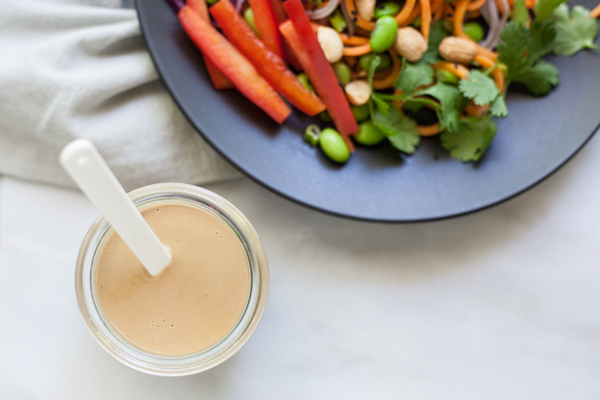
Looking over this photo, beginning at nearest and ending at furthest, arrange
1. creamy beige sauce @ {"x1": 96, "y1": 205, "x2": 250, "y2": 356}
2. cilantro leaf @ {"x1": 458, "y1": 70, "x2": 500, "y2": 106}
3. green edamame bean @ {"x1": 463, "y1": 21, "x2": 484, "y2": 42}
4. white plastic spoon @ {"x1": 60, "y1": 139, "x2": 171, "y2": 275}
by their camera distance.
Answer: white plastic spoon @ {"x1": 60, "y1": 139, "x2": 171, "y2": 275}
creamy beige sauce @ {"x1": 96, "y1": 205, "x2": 250, "y2": 356}
cilantro leaf @ {"x1": 458, "y1": 70, "x2": 500, "y2": 106}
green edamame bean @ {"x1": 463, "y1": 21, "x2": 484, "y2": 42}

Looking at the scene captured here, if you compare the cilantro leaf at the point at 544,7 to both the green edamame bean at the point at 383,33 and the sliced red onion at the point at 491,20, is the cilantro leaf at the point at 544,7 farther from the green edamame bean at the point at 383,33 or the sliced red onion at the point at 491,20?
the green edamame bean at the point at 383,33

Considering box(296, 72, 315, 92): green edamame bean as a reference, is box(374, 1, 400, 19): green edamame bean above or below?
above

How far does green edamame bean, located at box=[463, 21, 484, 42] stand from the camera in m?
1.03

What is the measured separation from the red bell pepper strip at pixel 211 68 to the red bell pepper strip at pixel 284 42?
0.12 m

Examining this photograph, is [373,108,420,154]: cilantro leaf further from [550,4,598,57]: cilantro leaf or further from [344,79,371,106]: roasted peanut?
[550,4,598,57]: cilantro leaf

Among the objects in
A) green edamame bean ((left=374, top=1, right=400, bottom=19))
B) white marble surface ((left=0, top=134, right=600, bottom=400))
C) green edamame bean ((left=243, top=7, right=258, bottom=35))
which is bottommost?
white marble surface ((left=0, top=134, right=600, bottom=400))

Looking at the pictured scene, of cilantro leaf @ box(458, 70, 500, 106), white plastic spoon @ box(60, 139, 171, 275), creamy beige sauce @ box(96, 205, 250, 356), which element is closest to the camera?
white plastic spoon @ box(60, 139, 171, 275)

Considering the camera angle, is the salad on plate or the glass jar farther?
the salad on plate

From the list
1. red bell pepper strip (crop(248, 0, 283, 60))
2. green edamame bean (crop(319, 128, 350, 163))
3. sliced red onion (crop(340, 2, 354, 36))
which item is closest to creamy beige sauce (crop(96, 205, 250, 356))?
green edamame bean (crop(319, 128, 350, 163))

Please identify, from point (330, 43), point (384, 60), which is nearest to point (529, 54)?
point (384, 60)

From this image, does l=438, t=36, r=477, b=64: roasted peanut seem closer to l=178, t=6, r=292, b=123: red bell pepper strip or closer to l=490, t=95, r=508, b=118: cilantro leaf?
l=490, t=95, r=508, b=118: cilantro leaf

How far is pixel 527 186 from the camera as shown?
925mm

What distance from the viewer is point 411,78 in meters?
0.97

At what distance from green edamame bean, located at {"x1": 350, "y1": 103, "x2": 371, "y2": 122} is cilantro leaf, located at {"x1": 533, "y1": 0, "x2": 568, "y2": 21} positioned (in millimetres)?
347
